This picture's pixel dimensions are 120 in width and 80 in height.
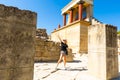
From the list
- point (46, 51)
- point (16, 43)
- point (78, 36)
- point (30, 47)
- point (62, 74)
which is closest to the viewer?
point (16, 43)

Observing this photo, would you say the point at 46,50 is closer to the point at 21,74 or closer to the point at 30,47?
the point at 30,47

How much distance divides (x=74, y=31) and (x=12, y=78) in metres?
14.4

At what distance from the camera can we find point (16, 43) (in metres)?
2.68

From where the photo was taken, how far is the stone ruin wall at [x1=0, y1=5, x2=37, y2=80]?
2.53 m

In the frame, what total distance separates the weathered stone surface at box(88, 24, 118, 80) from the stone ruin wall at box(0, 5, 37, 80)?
100 inches

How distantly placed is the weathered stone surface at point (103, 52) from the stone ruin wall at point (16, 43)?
2.54 meters

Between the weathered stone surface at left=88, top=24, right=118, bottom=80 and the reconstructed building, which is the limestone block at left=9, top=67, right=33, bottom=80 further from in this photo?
the reconstructed building

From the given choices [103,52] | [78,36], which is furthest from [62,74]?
[78,36]

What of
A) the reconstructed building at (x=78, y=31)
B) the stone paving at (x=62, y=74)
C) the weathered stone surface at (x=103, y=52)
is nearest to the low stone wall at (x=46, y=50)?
the stone paving at (x=62, y=74)

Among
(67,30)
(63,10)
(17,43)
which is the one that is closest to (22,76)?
(17,43)

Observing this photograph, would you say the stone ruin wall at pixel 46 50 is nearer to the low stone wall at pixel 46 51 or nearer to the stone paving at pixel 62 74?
the low stone wall at pixel 46 51

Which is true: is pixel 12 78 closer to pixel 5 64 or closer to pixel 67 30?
pixel 5 64

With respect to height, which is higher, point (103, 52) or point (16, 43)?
point (16, 43)

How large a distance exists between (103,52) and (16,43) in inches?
116
